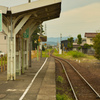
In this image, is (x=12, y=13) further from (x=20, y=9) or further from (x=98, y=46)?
(x=98, y=46)

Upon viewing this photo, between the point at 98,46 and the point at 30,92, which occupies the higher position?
the point at 98,46

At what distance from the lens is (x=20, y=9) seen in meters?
9.12

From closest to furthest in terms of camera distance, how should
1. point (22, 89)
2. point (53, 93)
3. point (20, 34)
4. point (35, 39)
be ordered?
1. point (53, 93)
2. point (22, 89)
3. point (20, 34)
4. point (35, 39)

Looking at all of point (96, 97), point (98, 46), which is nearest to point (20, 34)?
point (96, 97)

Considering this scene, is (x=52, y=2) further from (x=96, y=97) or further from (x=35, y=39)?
(x=35, y=39)

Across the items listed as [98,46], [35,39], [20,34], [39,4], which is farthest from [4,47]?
[39,4]

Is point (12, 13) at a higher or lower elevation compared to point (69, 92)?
higher

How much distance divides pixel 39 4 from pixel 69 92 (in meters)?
4.97

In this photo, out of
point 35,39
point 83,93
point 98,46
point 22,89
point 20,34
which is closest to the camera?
point 22,89

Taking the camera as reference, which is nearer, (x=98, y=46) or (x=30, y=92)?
(x=30, y=92)

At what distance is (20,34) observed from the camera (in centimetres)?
1138

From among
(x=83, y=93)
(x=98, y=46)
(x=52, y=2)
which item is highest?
(x=52, y=2)

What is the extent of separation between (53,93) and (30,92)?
103 centimetres

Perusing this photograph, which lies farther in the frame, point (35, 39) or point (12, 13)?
point (35, 39)
